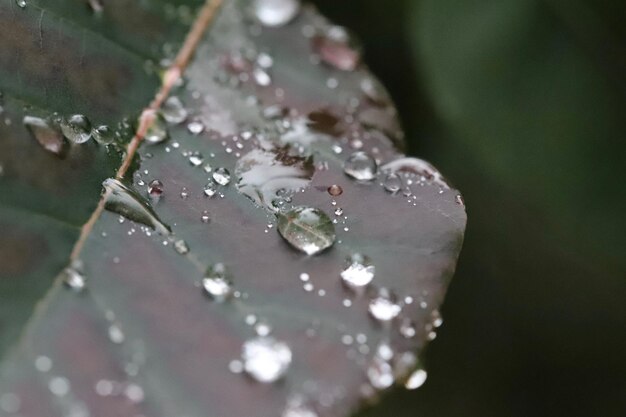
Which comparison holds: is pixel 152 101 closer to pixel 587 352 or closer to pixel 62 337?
pixel 62 337

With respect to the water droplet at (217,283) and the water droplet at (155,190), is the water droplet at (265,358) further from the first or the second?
the water droplet at (155,190)

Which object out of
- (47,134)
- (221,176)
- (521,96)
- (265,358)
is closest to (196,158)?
(221,176)

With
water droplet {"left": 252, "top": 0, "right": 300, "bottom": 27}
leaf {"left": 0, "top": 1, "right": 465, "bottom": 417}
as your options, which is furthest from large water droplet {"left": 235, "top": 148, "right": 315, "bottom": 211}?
water droplet {"left": 252, "top": 0, "right": 300, "bottom": 27}

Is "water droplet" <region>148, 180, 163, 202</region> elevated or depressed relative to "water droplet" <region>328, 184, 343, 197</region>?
depressed

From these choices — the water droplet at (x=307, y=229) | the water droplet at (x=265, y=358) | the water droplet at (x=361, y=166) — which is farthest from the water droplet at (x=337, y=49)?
the water droplet at (x=265, y=358)

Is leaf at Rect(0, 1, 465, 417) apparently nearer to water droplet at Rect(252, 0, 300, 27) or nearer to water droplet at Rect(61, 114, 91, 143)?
water droplet at Rect(61, 114, 91, 143)

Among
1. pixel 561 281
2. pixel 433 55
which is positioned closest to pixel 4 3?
pixel 433 55
